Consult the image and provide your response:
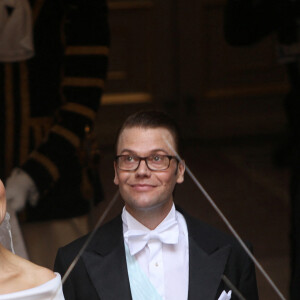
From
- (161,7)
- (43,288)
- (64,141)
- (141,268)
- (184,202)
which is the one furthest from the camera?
(161,7)

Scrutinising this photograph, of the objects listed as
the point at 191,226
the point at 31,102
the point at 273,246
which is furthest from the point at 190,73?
the point at 191,226

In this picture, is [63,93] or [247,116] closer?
[63,93]

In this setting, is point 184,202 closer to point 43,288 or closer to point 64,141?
point 64,141

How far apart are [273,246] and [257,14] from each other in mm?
1000

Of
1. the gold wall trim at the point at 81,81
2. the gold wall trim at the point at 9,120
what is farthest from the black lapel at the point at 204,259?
the gold wall trim at the point at 9,120

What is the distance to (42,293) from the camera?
28.7 inches

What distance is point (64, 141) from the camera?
1.42 meters

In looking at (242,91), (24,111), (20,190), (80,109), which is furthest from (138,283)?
(242,91)

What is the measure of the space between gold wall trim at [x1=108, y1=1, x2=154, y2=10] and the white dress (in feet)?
8.81

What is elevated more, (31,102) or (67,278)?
(31,102)

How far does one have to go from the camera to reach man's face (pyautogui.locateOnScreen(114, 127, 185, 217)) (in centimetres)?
91

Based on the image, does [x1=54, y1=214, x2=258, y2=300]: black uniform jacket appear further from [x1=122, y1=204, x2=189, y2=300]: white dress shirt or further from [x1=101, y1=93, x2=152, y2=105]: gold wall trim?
[x1=101, y1=93, x2=152, y2=105]: gold wall trim

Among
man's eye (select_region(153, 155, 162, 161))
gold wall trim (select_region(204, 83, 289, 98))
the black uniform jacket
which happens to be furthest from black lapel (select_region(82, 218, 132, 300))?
gold wall trim (select_region(204, 83, 289, 98))

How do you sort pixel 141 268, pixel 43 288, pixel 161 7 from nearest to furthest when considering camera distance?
pixel 43 288
pixel 141 268
pixel 161 7
